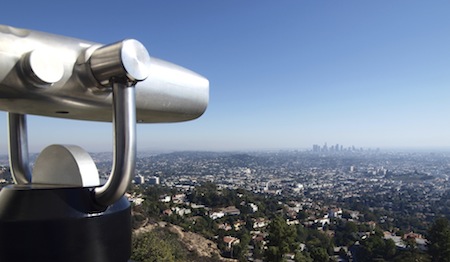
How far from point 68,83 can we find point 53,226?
403 mm

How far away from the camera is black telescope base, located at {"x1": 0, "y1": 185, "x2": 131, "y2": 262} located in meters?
1.00

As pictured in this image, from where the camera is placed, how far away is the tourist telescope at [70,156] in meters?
0.98

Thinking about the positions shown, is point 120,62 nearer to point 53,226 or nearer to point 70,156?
point 70,156

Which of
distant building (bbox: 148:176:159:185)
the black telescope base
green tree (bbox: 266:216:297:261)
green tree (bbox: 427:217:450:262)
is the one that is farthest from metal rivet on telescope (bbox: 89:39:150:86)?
distant building (bbox: 148:176:159:185)

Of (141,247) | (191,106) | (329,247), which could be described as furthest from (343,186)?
(191,106)

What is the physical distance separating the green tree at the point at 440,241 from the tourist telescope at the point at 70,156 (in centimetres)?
1186

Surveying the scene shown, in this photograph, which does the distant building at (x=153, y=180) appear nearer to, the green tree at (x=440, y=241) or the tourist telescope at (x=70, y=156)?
the green tree at (x=440, y=241)

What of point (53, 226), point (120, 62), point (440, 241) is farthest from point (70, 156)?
point (440, 241)

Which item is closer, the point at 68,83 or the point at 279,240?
the point at 68,83

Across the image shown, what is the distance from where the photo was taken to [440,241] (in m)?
10.9

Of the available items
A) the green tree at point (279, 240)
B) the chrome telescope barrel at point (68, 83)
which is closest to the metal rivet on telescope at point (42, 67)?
the chrome telescope barrel at point (68, 83)

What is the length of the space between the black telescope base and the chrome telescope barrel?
10.6 inches

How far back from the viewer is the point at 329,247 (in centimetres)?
2159

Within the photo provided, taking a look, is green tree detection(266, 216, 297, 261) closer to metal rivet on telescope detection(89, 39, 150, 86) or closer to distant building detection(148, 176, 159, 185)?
metal rivet on telescope detection(89, 39, 150, 86)
